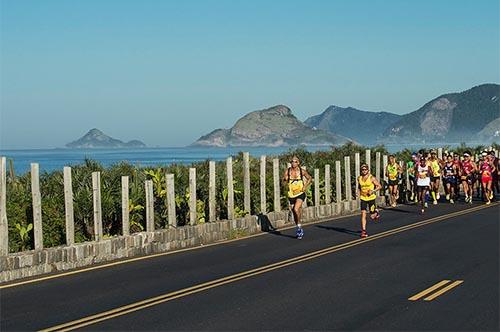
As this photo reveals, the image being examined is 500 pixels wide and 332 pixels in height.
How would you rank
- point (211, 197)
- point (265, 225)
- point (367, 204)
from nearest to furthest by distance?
point (211, 197) → point (367, 204) → point (265, 225)

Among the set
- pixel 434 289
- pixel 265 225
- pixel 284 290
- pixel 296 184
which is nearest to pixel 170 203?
pixel 296 184

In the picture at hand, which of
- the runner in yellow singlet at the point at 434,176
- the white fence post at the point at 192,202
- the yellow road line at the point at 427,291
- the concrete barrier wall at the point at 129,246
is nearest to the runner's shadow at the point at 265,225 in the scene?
the concrete barrier wall at the point at 129,246

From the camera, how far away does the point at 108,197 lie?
18.8 metres

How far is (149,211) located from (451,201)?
684 inches

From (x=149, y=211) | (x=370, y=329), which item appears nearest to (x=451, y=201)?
(x=149, y=211)

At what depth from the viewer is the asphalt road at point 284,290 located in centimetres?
1044

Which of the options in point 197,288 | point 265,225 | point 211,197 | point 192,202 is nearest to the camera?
point 197,288

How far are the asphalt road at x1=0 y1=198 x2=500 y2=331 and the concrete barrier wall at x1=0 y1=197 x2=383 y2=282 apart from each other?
2.12 feet

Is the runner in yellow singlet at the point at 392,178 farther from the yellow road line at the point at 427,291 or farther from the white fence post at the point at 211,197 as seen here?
the yellow road line at the point at 427,291

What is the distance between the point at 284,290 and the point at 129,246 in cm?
568

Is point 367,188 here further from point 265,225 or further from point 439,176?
point 439,176

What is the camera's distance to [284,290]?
41.4 ft

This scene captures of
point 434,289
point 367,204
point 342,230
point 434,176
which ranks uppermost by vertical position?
point 434,176

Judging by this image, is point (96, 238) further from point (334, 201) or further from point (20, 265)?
point (334, 201)
